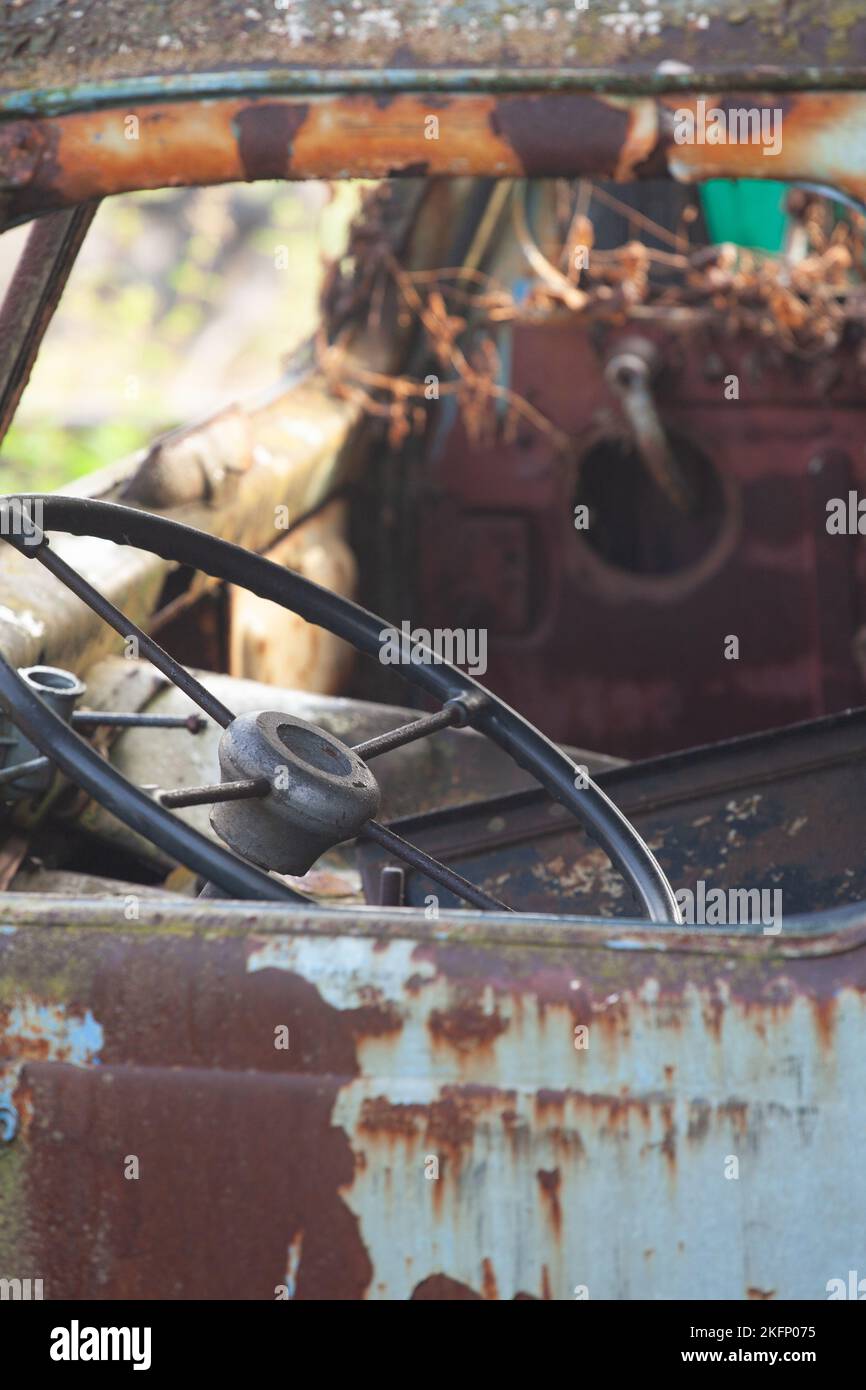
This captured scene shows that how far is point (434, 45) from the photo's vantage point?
4.77 ft

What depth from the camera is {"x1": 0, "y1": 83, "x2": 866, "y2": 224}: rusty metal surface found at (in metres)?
1.42

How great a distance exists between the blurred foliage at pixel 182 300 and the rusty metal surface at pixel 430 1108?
9797 millimetres

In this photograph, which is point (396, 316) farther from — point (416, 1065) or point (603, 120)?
point (416, 1065)

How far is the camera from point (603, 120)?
1442 mm

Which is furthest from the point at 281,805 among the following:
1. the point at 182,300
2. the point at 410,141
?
the point at 182,300

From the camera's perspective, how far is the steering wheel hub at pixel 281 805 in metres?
1.58

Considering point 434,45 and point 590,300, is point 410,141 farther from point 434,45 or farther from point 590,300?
point 590,300

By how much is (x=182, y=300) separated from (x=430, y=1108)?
40.5 feet

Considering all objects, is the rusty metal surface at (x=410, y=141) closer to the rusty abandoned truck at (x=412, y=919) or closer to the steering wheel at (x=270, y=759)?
the rusty abandoned truck at (x=412, y=919)

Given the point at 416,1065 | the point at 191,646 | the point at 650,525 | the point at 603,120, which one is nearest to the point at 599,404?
the point at 650,525

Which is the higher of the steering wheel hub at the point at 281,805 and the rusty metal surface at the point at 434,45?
the rusty metal surface at the point at 434,45

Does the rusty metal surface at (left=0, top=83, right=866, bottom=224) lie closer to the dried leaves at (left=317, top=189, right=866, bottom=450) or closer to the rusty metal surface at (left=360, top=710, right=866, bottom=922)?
the rusty metal surface at (left=360, top=710, right=866, bottom=922)

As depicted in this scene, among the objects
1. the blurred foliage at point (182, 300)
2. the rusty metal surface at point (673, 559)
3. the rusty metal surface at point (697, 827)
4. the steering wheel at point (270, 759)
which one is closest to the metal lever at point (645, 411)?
the rusty metal surface at point (673, 559)
